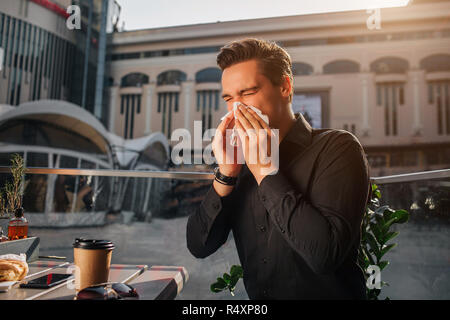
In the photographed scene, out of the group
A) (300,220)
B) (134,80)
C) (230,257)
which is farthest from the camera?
(134,80)

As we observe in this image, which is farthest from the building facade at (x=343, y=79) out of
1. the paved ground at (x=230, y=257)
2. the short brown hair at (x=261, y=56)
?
Answer: the short brown hair at (x=261, y=56)

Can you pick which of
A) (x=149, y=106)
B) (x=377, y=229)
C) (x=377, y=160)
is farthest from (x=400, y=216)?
(x=149, y=106)

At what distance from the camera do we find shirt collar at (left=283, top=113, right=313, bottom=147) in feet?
3.41

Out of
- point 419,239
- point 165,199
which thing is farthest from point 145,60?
point 419,239

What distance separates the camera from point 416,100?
75.6ft

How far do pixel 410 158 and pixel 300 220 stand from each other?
85.6ft

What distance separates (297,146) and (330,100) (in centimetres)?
2448

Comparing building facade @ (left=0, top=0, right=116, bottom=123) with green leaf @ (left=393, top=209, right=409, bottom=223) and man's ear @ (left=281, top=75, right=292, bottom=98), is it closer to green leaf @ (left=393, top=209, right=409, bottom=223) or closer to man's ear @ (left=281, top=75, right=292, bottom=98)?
man's ear @ (left=281, top=75, right=292, bottom=98)

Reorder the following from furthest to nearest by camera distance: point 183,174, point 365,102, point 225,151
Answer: point 365,102 → point 183,174 → point 225,151

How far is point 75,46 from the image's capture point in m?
24.7

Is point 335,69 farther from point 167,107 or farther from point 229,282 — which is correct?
point 229,282

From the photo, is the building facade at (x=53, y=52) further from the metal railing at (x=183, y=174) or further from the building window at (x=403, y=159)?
the building window at (x=403, y=159)

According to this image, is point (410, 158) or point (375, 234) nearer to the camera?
point (375, 234)

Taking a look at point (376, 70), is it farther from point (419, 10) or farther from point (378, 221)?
point (378, 221)
